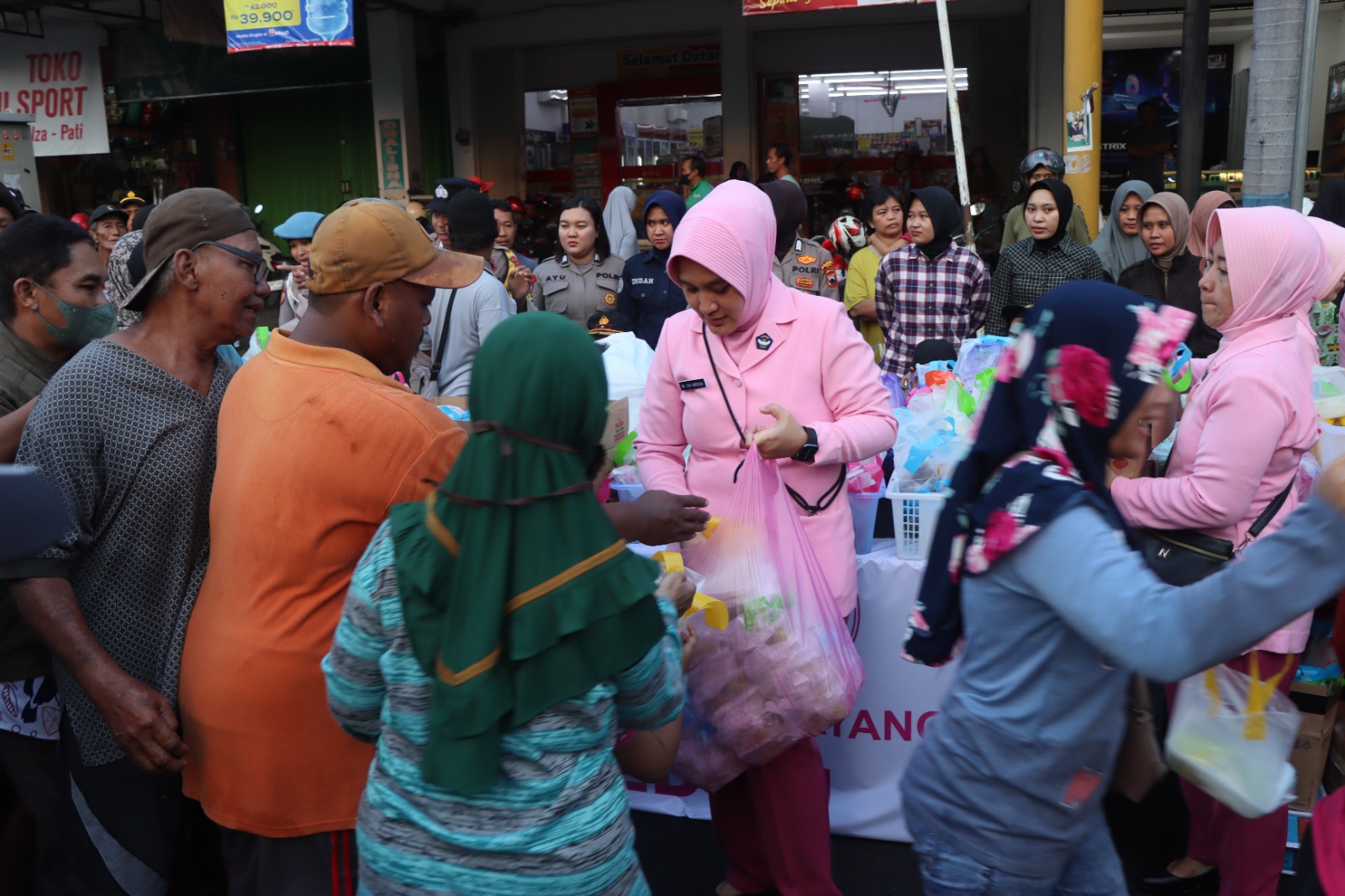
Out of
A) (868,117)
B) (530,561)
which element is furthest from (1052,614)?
(868,117)

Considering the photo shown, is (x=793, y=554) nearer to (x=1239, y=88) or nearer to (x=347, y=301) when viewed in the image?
(x=347, y=301)

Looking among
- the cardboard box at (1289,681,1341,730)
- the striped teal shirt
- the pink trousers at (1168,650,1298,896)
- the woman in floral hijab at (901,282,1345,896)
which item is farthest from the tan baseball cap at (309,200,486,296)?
the cardboard box at (1289,681,1341,730)

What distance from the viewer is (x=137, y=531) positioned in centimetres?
225

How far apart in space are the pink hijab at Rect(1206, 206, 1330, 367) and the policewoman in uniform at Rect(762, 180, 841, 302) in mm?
3282

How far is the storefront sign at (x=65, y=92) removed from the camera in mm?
15383

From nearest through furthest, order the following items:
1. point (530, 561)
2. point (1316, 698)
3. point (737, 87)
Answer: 1. point (530, 561)
2. point (1316, 698)
3. point (737, 87)

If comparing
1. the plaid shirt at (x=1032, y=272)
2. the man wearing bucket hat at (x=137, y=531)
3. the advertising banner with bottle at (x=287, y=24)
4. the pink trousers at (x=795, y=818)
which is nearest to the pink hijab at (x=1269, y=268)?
the pink trousers at (x=795, y=818)

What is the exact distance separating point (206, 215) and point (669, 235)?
4.30 meters

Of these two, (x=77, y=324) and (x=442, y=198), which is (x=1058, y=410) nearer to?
(x=77, y=324)

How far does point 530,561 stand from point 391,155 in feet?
48.0

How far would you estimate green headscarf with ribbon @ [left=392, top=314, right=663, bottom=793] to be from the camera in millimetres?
1472

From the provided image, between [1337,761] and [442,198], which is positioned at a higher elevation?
[442,198]

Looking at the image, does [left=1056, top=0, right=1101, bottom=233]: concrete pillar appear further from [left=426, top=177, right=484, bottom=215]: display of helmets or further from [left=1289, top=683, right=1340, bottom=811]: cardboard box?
[left=1289, top=683, right=1340, bottom=811]: cardboard box

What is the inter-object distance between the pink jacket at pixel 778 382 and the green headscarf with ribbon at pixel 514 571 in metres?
1.33
